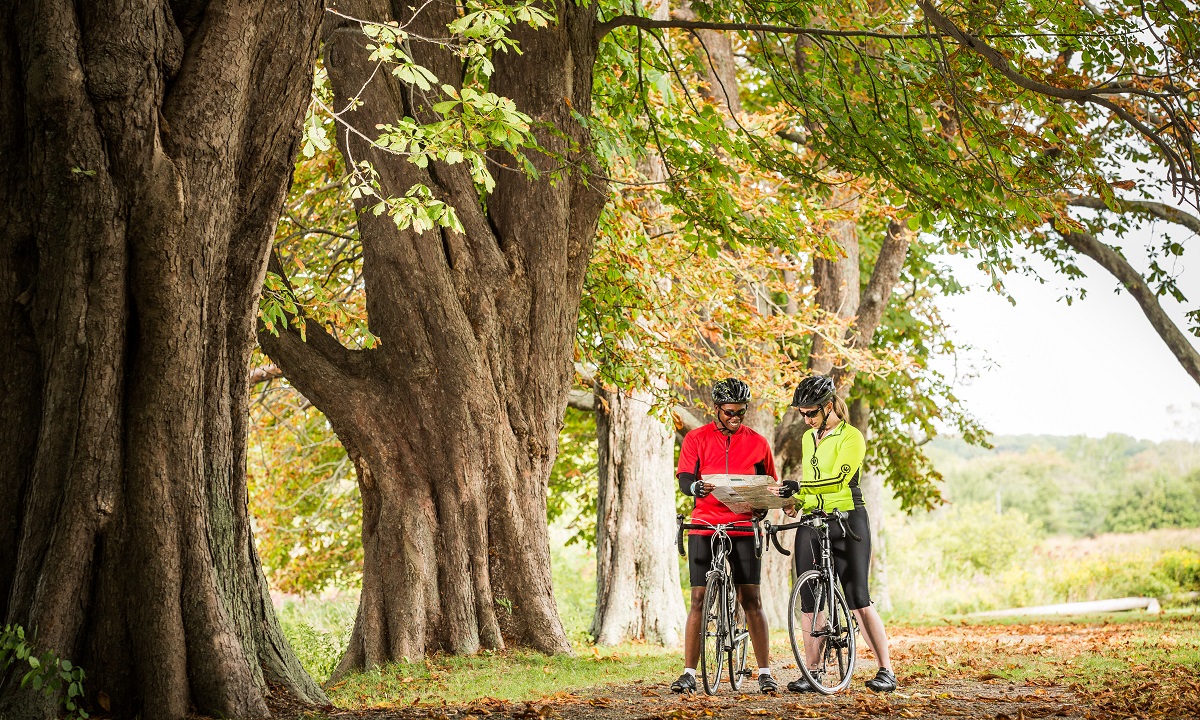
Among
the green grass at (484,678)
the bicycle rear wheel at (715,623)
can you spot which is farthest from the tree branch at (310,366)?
the bicycle rear wheel at (715,623)

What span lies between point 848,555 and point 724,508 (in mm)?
890

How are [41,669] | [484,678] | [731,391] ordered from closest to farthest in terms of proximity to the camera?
[41,669] < [731,391] < [484,678]

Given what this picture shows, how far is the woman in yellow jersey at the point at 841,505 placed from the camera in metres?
7.01

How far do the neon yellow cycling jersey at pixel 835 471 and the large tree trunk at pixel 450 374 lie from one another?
A: 2.94m

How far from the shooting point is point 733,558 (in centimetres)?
698

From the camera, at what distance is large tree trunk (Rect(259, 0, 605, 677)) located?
28.9 ft

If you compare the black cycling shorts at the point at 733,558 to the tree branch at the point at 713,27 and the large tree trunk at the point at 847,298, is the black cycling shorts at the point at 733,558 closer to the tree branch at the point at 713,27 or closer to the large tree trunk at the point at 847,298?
the tree branch at the point at 713,27

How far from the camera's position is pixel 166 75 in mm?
5230

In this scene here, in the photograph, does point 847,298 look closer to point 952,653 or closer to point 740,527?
point 952,653

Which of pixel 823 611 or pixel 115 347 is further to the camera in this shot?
Result: pixel 823 611

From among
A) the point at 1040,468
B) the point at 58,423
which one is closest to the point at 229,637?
the point at 58,423

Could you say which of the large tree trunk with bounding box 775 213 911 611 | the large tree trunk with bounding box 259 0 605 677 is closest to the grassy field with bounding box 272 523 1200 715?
the large tree trunk with bounding box 259 0 605 677

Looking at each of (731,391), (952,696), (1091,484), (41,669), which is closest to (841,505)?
(731,391)

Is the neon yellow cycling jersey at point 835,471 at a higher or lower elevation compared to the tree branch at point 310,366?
lower
